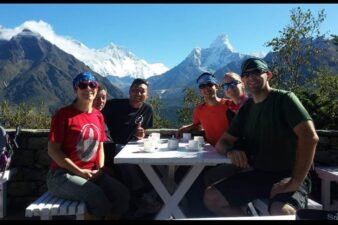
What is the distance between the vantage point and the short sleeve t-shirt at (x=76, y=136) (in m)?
3.50

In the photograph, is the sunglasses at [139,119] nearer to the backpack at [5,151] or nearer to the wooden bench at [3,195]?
the backpack at [5,151]

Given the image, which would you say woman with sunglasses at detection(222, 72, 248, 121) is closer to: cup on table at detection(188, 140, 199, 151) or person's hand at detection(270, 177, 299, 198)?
cup on table at detection(188, 140, 199, 151)

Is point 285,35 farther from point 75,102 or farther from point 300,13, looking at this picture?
point 75,102

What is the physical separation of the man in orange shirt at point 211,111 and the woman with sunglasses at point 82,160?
1.32 m

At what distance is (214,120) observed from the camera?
4.57 metres

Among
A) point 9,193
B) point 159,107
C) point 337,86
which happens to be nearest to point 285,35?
point 337,86

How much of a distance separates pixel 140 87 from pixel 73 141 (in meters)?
1.59

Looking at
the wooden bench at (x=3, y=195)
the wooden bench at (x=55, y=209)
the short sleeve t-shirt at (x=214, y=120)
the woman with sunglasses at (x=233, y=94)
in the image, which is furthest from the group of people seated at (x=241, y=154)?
the wooden bench at (x=3, y=195)

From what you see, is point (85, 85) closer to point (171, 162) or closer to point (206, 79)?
point (171, 162)

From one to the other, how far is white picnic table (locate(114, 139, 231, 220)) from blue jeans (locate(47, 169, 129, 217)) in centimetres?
34

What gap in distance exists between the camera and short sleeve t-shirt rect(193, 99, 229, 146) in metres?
4.54

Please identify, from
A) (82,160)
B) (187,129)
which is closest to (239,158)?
(82,160)

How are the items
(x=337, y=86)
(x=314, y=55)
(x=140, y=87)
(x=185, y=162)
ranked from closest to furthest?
(x=185, y=162) < (x=140, y=87) < (x=337, y=86) < (x=314, y=55)

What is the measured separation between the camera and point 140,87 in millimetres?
4969
